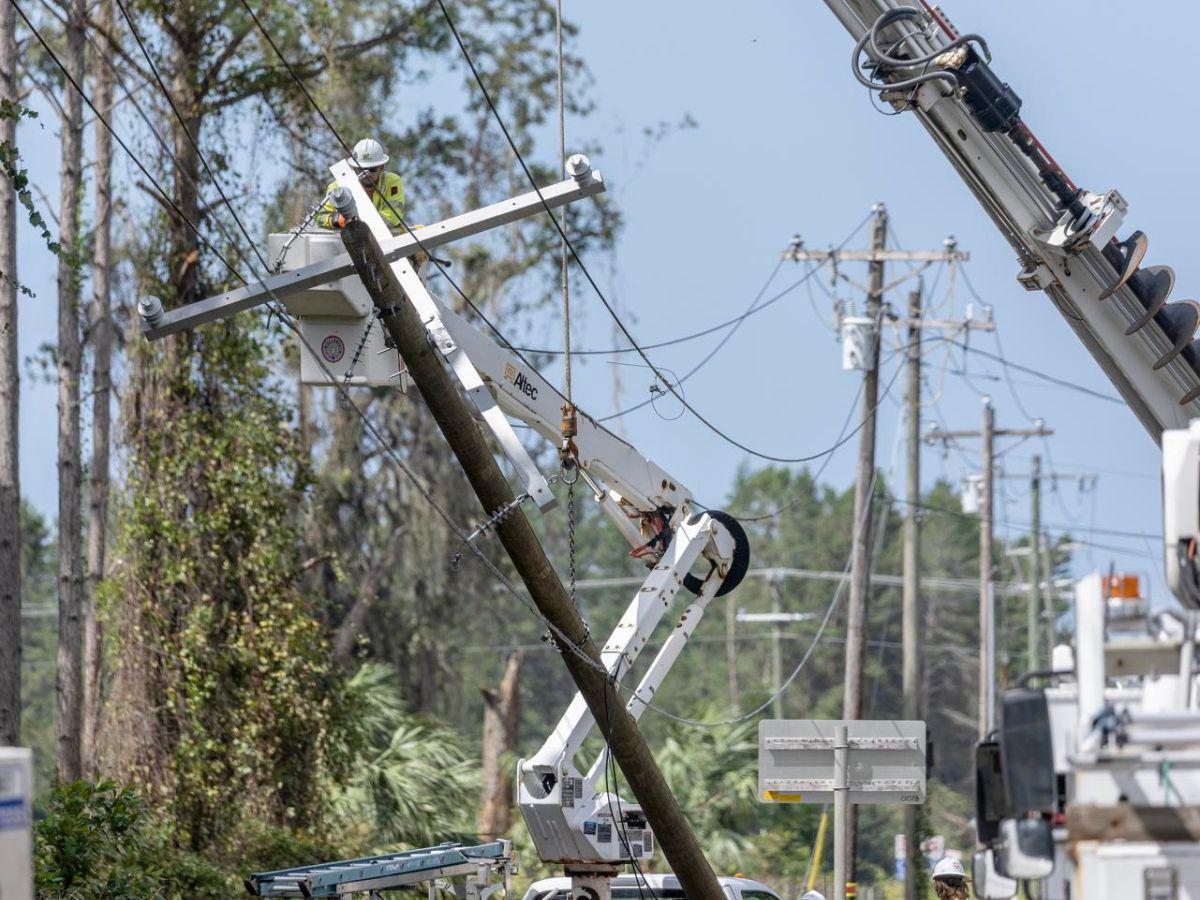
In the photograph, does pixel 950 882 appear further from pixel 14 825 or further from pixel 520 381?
pixel 14 825

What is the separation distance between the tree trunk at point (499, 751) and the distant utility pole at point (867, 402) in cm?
650

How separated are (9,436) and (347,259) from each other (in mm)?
6615

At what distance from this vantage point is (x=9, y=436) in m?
17.9

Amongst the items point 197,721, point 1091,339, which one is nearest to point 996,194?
point 1091,339

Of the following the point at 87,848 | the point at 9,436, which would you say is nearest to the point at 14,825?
the point at 87,848

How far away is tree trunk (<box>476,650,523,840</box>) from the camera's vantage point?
3133cm

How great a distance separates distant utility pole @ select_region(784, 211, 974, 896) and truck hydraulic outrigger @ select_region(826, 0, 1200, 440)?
9034mm

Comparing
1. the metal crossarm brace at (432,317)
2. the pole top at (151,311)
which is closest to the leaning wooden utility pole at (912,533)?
the metal crossarm brace at (432,317)

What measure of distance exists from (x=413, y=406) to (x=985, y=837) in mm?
23752

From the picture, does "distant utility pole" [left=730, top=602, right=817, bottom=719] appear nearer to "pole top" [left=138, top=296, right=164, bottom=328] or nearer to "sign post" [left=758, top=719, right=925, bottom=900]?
"sign post" [left=758, top=719, right=925, bottom=900]

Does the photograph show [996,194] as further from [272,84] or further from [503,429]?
[272,84]

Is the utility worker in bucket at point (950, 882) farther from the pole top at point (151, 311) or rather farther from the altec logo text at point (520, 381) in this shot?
the pole top at point (151, 311)

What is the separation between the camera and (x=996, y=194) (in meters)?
14.5

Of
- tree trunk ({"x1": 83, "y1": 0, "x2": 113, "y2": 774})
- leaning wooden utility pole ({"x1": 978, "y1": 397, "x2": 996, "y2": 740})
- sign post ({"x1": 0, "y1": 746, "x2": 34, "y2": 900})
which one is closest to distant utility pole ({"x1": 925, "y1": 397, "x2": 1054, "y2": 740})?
leaning wooden utility pole ({"x1": 978, "y1": 397, "x2": 996, "y2": 740})
